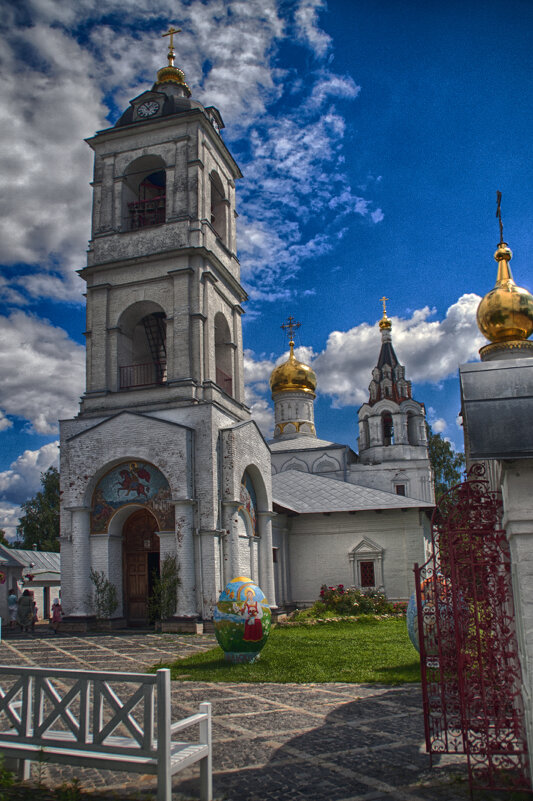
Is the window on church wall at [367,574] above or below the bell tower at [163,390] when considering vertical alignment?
below

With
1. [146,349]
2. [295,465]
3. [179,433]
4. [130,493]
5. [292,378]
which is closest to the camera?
[179,433]

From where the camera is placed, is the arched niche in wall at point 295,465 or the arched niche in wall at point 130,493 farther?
the arched niche in wall at point 295,465

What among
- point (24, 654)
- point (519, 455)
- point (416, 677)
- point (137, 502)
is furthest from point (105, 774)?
point (137, 502)

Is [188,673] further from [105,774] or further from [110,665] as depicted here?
[105,774]

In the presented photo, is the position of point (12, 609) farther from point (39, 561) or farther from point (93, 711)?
point (93, 711)

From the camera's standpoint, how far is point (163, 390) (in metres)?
18.4

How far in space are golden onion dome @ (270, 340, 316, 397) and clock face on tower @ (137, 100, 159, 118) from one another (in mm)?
17356

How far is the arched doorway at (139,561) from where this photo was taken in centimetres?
1772

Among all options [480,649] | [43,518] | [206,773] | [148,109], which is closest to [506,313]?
[480,649]

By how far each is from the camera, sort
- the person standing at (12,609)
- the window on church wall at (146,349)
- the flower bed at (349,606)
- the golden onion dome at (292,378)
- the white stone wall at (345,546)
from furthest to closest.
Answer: the golden onion dome at (292,378) → the white stone wall at (345,546) → the flower bed at (349,606) → the window on church wall at (146,349) → the person standing at (12,609)

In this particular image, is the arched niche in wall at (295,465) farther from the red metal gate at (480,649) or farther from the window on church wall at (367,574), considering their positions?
the red metal gate at (480,649)

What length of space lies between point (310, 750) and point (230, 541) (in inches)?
435

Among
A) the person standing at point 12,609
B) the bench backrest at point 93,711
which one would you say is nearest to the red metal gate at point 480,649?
the bench backrest at point 93,711

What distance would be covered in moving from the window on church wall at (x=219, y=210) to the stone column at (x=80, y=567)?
10044mm
